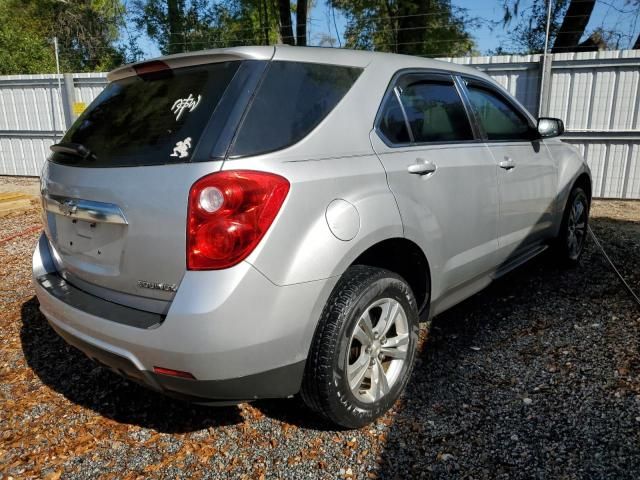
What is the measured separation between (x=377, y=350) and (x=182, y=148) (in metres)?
1.28

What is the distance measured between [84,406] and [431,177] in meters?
2.21

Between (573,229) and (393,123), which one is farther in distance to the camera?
(573,229)

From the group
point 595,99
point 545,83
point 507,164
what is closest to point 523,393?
point 507,164

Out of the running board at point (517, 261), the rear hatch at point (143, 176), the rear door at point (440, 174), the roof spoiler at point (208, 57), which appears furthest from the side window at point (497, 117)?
the rear hatch at point (143, 176)

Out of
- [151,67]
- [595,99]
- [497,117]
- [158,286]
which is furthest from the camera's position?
[595,99]

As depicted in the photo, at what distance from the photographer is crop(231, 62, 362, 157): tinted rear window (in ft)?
6.50

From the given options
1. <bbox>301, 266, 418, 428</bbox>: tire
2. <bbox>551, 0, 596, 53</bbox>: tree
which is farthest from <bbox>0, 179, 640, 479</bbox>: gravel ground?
<bbox>551, 0, 596, 53</bbox>: tree

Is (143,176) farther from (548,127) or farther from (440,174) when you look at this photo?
(548,127)

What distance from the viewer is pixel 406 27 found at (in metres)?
16.0

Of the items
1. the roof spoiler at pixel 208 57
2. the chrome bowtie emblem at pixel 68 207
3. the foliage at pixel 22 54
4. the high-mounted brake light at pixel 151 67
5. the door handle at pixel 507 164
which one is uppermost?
the foliage at pixel 22 54

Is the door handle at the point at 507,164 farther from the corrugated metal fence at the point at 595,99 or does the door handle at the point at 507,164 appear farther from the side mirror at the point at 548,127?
the corrugated metal fence at the point at 595,99

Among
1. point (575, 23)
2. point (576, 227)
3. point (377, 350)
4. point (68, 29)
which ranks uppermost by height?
point (68, 29)

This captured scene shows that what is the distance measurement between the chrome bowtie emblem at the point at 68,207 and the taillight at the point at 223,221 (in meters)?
0.69

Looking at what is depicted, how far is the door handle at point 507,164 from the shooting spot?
10.7 feet
